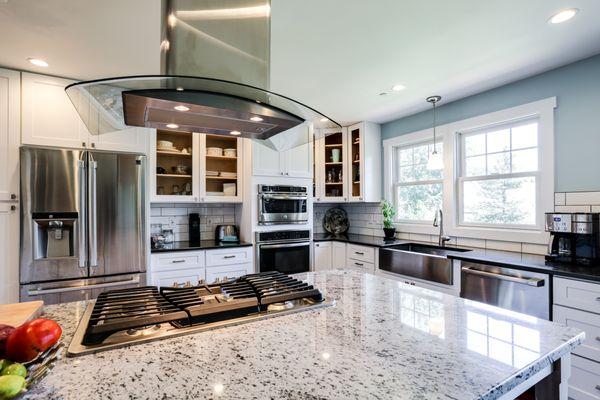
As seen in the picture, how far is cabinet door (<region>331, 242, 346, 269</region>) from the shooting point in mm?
3852

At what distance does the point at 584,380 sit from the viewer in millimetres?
1888

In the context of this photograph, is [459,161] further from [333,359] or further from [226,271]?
[333,359]

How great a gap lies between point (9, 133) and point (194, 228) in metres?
1.77

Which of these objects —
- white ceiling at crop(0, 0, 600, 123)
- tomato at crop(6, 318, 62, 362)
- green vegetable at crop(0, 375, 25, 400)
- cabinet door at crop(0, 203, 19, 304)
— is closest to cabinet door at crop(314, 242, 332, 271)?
white ceiling at crop(0, 0, 600, 123)

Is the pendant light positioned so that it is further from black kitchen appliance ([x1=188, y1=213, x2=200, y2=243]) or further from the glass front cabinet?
black kitchen appliance ([x1=188, y1=213, x2=200, y2=243])

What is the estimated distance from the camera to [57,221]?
244 centimetres

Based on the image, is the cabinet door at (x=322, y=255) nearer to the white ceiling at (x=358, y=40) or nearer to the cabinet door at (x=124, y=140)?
the white ceiling at (x=358, y=40)

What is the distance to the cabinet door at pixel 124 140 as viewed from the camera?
8.91 ft

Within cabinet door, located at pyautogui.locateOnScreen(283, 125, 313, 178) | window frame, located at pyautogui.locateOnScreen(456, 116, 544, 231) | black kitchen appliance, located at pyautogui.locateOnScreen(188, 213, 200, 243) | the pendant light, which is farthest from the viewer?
cabinet door, located at pyautogui.locateOnScreen(283, 125, 313, 178)

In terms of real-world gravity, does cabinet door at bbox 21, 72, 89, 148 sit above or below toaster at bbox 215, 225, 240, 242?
above

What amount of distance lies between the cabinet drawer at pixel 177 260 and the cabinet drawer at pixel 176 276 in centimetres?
4

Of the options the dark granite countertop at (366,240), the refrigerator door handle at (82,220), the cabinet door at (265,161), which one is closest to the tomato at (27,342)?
the refrigerator door handle at (82,220)

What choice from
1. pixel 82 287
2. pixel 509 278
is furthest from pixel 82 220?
pixel 509 278

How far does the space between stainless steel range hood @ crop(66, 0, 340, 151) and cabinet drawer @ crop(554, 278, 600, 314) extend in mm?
1943
